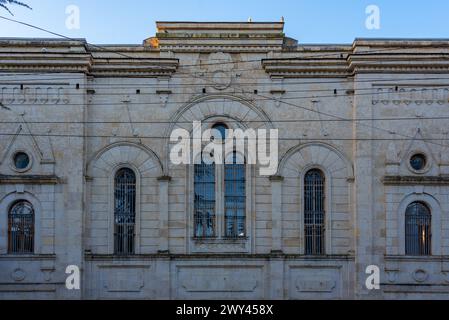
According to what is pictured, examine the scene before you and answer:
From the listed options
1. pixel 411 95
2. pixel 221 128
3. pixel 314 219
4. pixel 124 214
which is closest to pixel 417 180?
pixel 411 95

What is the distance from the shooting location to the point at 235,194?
34.6 m

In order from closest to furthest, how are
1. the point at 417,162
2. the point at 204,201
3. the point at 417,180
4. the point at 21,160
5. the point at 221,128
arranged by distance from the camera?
the point at 417,180
the point at 21,160
the point at 417,162
the point at 204,201
the point at 221,128

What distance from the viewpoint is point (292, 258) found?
34156 millimetres

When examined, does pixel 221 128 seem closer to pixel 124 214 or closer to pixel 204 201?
pixel 204 201

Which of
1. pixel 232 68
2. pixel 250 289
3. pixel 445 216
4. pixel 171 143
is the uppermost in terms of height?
pixel 232 68

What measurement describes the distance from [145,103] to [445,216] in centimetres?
1108

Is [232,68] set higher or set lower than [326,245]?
higher

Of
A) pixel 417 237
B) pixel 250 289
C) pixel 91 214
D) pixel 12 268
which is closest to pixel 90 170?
pixel 91 214

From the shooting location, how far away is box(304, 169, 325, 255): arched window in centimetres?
3441

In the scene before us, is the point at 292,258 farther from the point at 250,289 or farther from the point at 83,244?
the point at 83,244

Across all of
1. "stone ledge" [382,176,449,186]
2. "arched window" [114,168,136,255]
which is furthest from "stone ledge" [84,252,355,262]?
"stone ledge" [382,176,449,186]

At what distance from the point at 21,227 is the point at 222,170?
7.18 m

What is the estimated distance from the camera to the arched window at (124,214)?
113 ft

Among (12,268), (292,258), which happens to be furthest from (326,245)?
(12,268)
